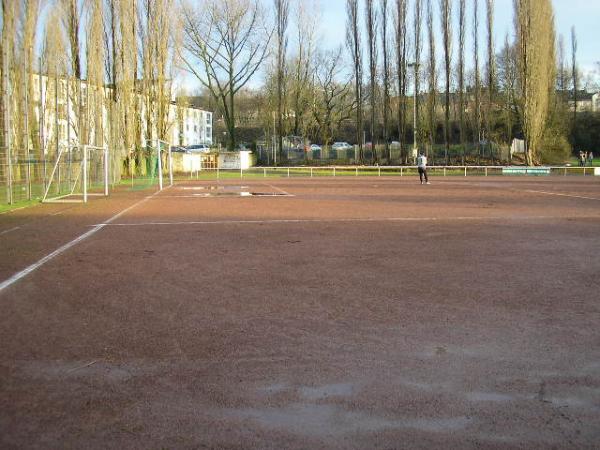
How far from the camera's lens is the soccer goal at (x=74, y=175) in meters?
22.2

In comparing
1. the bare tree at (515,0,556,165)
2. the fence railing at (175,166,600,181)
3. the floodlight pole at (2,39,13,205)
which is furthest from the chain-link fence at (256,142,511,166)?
the floodlight pole at (2,39,13,205)

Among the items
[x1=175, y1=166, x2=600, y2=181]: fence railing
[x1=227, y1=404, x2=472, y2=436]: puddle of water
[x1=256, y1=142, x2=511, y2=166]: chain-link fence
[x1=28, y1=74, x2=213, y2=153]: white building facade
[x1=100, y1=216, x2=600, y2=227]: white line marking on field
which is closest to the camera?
[x1=227, y1=404, x2=472, y2=436]: puddle of water

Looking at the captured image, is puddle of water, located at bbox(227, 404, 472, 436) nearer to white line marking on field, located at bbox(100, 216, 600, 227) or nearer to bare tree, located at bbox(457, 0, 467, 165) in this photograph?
white line marking on field, located at bbox(100, 216, 600, 227)

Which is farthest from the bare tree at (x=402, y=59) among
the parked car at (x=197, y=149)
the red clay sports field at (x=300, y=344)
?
the red clay sports field at (x=300, y=344)

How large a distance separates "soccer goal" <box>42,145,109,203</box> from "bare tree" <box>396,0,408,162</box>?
3039 cm

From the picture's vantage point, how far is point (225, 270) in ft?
27.1

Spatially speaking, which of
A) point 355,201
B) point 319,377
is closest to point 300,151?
point 355,201

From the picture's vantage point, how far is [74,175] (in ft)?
89.1

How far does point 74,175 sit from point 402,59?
3548 centimetres

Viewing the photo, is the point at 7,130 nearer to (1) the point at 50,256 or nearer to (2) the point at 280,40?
(1) the point at 50,256

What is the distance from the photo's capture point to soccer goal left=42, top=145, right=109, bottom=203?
22250mm

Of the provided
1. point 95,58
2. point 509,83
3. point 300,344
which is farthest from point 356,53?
point 300,344

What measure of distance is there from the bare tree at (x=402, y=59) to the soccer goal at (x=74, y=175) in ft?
99.7

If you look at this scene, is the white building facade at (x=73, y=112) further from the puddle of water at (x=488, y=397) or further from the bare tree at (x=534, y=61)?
the bare tree at (x=534, y=61)
